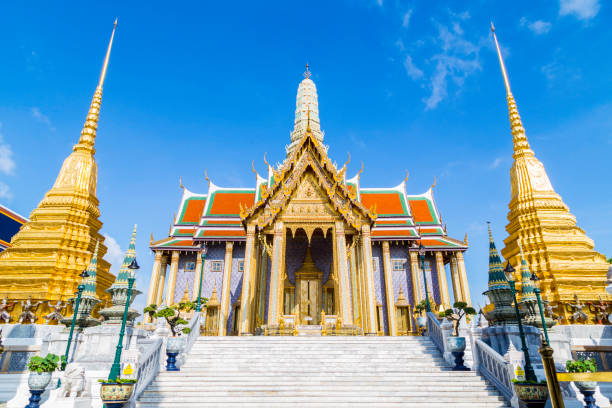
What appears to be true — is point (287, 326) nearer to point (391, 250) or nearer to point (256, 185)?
point (391, 250)

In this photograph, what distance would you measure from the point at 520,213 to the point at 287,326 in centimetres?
1588

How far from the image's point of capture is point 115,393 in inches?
254

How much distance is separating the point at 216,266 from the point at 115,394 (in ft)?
48.2

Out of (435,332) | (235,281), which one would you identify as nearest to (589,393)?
(435,332)

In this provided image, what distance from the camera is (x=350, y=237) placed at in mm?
17734

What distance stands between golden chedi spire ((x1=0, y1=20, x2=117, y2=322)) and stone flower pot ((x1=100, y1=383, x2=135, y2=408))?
43.2ft

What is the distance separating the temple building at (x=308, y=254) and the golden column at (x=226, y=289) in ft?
0.18

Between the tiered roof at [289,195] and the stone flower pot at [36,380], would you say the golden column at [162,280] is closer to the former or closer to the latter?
the tiered roof at [289,195]

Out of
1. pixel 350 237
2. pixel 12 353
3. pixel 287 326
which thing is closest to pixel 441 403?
pixel 287 326

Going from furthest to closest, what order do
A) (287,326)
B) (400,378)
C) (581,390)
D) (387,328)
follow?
1. (387,328)
2. (287,326)
3. (400,378)
4. (581,390)

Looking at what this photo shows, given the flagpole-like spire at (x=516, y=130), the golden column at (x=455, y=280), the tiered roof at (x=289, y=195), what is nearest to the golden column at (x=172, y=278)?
the tiered roof at (x=289, y=195)

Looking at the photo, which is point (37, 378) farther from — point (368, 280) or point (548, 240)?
point (548, 240)

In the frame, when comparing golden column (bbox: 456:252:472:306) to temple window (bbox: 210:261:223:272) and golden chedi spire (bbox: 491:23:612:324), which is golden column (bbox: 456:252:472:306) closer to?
golden chedi spire (bbox: 491:23:612:324)

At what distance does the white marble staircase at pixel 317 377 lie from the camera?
24.4 ft
